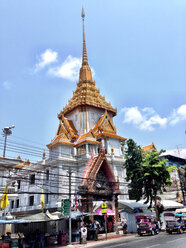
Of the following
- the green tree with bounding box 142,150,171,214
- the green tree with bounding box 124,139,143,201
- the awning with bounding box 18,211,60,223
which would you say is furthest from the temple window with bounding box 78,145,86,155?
the awning with bounding box 18,211,60,223

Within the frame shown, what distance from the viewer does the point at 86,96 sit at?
166 feet

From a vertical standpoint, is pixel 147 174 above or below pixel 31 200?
above

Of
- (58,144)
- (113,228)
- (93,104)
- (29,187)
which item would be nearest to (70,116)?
(93,104)

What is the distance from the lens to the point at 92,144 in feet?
136

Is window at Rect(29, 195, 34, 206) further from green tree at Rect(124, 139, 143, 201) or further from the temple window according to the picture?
green tree at Rect(124, 139, 143, 201)

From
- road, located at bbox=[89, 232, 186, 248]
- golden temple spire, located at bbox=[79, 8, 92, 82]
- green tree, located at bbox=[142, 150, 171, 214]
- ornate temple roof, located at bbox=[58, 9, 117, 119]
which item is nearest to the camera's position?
road, located at bbox=[89, 232, 186, 248]

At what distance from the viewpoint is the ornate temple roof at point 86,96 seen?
49809mm

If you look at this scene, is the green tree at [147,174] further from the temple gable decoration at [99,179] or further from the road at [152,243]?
the road at [152,243]

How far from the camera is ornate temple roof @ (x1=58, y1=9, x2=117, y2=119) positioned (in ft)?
163

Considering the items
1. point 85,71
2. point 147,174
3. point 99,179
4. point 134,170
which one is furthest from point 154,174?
point 85,71

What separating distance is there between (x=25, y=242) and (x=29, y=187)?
21.1 m

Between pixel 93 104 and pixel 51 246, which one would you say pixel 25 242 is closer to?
pixel 51 246

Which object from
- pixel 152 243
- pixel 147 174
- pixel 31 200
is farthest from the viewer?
pixel 31 200

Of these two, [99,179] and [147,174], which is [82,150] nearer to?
[99,179]
